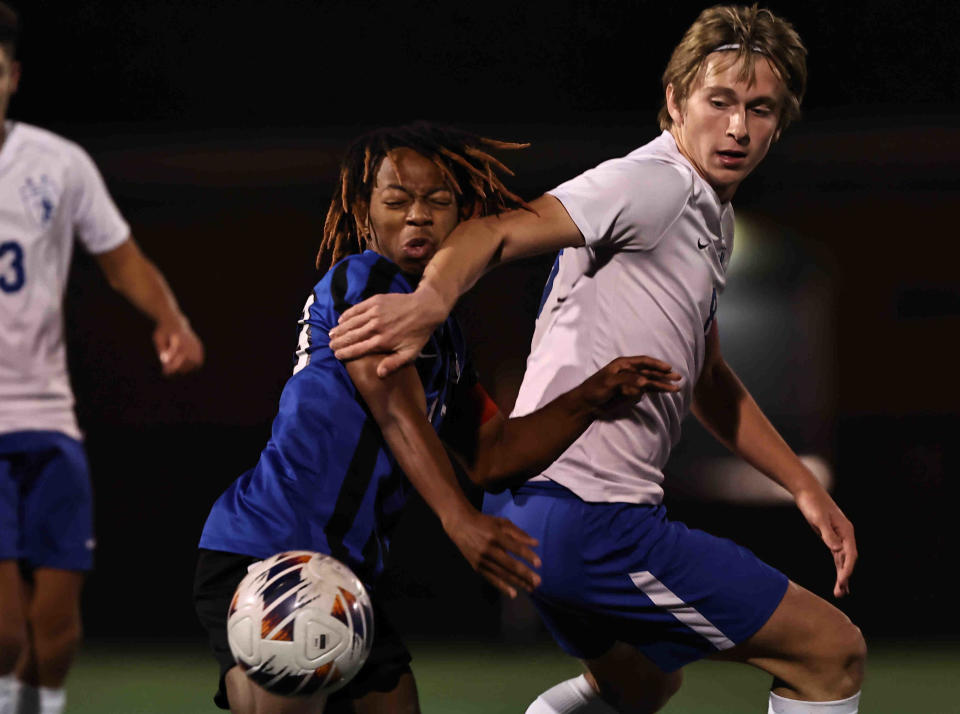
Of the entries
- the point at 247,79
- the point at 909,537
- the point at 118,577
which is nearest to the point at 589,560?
the point at 247,79

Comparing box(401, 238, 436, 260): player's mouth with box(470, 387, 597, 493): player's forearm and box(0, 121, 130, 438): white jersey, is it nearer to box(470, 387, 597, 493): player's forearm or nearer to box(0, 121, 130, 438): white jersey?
box(470, 387, 597, 493): player's forearm

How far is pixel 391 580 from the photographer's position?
17.9 ft

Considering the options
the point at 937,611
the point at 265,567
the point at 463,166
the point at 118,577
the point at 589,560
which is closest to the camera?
the point at 265,567

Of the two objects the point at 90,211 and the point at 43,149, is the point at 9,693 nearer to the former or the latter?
the point at 90,211

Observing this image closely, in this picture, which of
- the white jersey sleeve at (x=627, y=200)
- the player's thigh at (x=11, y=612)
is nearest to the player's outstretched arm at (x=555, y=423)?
the white jersey sleeve at (x=627, y=200)

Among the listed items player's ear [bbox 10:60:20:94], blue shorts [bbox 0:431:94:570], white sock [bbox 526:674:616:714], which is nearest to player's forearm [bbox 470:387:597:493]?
white sock [bbox 526:674:616:714]

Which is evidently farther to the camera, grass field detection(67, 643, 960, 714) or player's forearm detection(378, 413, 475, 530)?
grass field detection(67, 643, 960, 714)

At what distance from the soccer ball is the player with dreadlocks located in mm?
74

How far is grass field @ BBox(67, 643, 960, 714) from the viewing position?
424 cm

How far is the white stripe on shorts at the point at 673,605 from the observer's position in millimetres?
2330

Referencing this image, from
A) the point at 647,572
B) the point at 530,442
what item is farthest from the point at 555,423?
the point at 647,572

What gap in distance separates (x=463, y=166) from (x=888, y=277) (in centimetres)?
369

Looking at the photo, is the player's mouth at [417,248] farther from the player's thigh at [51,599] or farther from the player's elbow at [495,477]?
the player's thigh at [51,599]

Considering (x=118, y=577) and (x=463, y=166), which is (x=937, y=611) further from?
(x=463, y=166)
